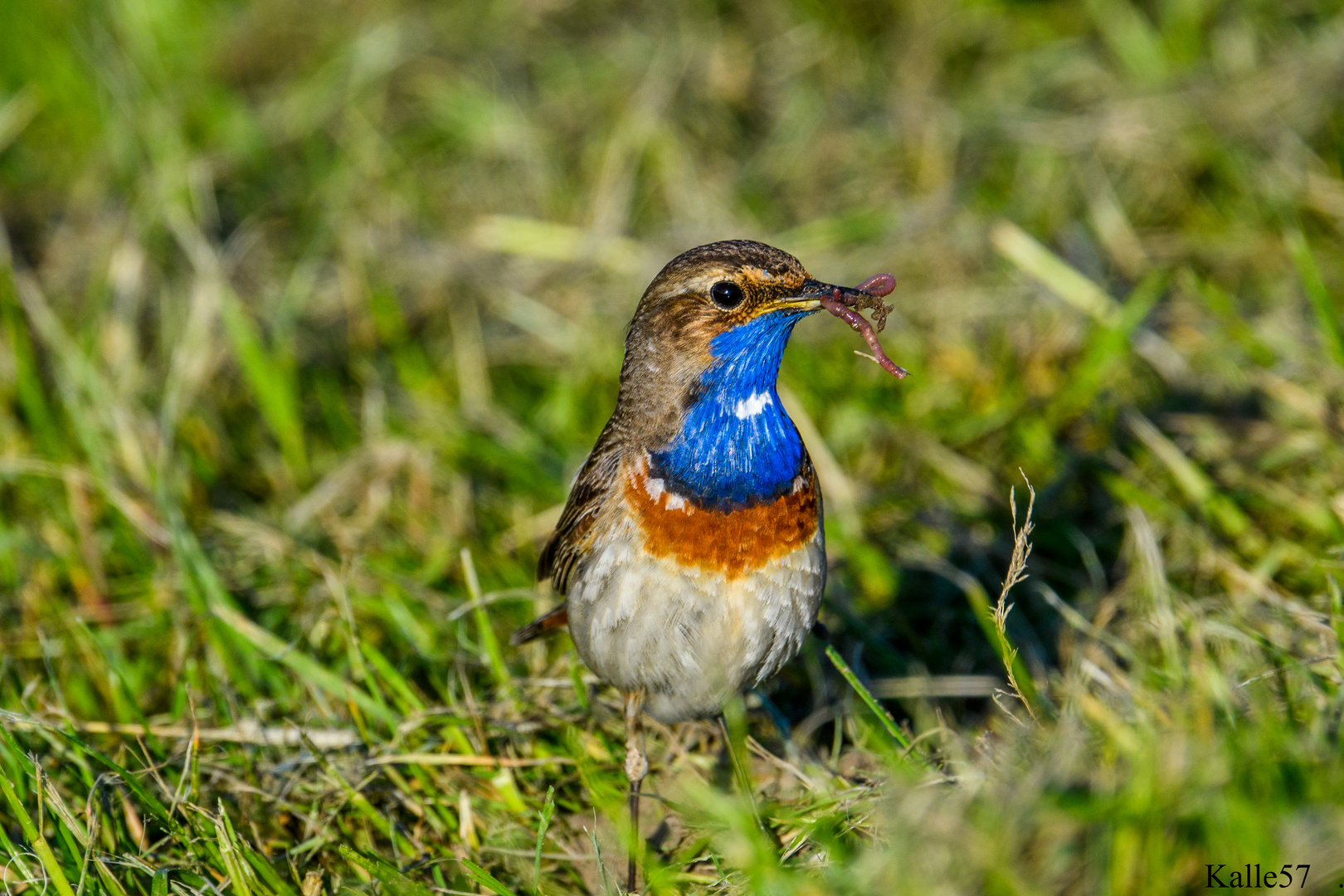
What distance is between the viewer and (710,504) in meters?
3.53

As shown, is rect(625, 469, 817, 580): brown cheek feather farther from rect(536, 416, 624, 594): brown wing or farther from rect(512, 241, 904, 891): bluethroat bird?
rect(536, 416, 624, 594): brown wing

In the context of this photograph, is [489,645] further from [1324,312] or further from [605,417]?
[1324,312]

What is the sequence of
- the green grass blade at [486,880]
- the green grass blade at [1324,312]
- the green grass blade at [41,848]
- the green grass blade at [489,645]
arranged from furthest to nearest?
the green grass blade at [1324,312] < the green grass blade at [489,645] < the green grass blade at [486,880] < the green grass blade at [41,848]

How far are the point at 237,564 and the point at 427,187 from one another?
315 centimetres

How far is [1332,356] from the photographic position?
4645mm

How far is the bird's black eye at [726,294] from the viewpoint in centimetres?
358

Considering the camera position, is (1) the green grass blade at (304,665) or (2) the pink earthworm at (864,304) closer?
(2) the pink earthworm at (864,304)

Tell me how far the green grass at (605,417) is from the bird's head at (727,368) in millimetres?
660

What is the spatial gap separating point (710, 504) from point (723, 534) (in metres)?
0.09

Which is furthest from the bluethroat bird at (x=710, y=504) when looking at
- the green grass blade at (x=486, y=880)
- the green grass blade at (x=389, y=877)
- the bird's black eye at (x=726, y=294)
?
the green grass blade at (x=389, y=877)

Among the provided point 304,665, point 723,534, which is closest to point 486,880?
point 723,534

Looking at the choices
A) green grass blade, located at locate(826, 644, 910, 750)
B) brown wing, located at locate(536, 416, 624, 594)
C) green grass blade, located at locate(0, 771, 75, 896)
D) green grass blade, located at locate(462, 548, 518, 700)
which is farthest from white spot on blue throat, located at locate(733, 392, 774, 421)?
green grass blade, located at locate(0, 771, 75, 896)

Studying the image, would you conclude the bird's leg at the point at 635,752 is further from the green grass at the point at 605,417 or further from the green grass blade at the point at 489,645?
the green grass blade at the point at 489,645

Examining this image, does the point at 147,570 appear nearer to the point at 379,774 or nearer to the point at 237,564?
the point at 237,564
